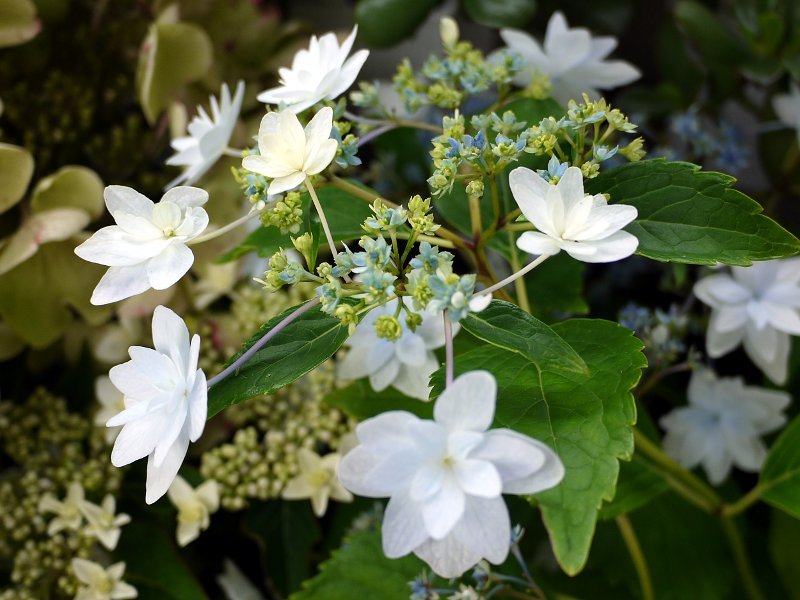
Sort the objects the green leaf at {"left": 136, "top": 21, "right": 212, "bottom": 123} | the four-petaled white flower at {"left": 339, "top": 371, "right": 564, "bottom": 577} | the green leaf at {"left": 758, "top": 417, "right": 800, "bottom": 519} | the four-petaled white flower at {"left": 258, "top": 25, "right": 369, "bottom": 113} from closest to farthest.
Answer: the four-petaled white flower at {"left": 339, "top": 371, "right": 564, "bottom": 577} → the four-petaled white flower at {"left": 258, "top": 25, "right": 369, "bottom": 113} → the green leaf at {"left": 758, "top": 417, "right": 800, "bottom": 519} → the green leaf at {"left": 136, "top": 21, "right": 212, "bottom": 123}

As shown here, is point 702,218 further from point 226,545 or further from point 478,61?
point 226,545

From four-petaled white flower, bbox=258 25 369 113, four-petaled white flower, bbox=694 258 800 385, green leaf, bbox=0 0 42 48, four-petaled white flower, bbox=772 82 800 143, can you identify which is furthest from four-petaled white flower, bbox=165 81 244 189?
four-petaled white flower, bbox=772 82 800 143

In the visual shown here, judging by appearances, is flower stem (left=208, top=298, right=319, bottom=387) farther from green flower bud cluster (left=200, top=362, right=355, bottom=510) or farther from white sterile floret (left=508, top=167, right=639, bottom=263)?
green flower bud cluster (left=200, top=362, right=355, bottom=510)

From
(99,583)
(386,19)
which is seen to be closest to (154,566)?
(99,583)

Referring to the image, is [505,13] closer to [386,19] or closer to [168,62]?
[386,19]

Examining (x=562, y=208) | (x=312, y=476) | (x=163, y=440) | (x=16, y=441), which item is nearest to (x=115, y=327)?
(x=16, y=441)
